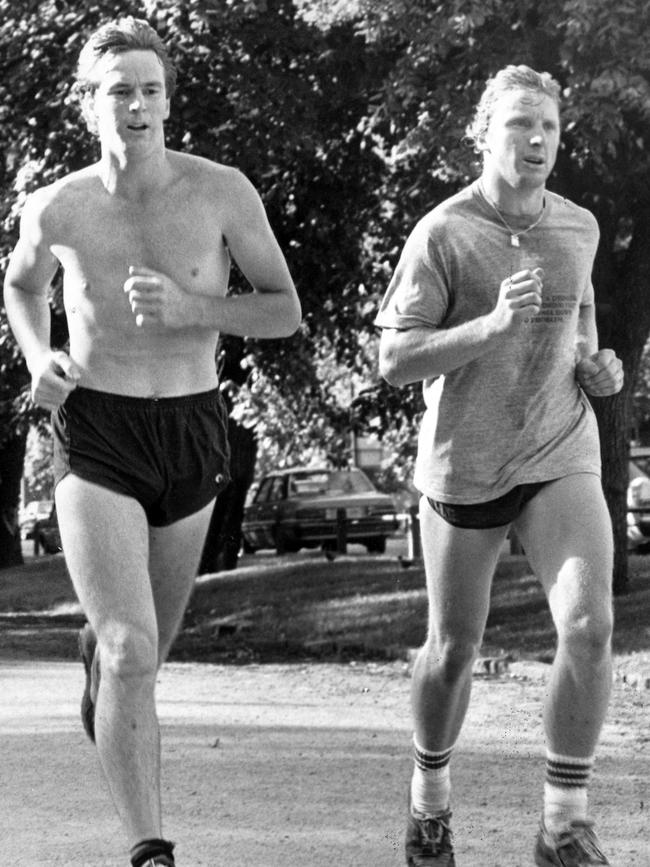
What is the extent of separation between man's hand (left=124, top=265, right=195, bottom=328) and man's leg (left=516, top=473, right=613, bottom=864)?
3.57 ft

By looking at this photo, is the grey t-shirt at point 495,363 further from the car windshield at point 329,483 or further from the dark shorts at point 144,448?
the car windshield at point 329,483

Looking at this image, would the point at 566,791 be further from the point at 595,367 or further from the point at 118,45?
the point at 118,45

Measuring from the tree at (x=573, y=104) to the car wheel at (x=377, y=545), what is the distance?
1970 cm

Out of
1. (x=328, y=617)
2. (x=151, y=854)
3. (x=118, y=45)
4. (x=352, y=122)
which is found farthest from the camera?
(x=352, y=122)

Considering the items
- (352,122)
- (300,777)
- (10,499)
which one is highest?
(352,122)

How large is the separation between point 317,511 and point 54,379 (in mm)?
30940

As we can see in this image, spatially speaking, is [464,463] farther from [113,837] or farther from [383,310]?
[113,837]

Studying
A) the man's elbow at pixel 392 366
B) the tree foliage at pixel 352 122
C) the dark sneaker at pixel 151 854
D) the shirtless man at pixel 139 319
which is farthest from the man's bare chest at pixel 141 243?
the tree foliage at pixel 352 122

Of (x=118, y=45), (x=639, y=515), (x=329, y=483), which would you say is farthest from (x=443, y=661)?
(x=329, y=483)

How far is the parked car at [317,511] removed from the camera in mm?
35094

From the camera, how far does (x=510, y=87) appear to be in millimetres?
5008

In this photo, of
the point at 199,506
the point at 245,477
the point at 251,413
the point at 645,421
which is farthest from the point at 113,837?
the point at 645,421

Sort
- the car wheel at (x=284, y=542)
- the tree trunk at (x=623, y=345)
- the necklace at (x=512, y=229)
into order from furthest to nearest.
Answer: the car wheel at (x=284, y=542)
the tree trunk at (x=623, y=345)
the necklace at (x=512, y=229)

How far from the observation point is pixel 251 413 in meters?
21.5
